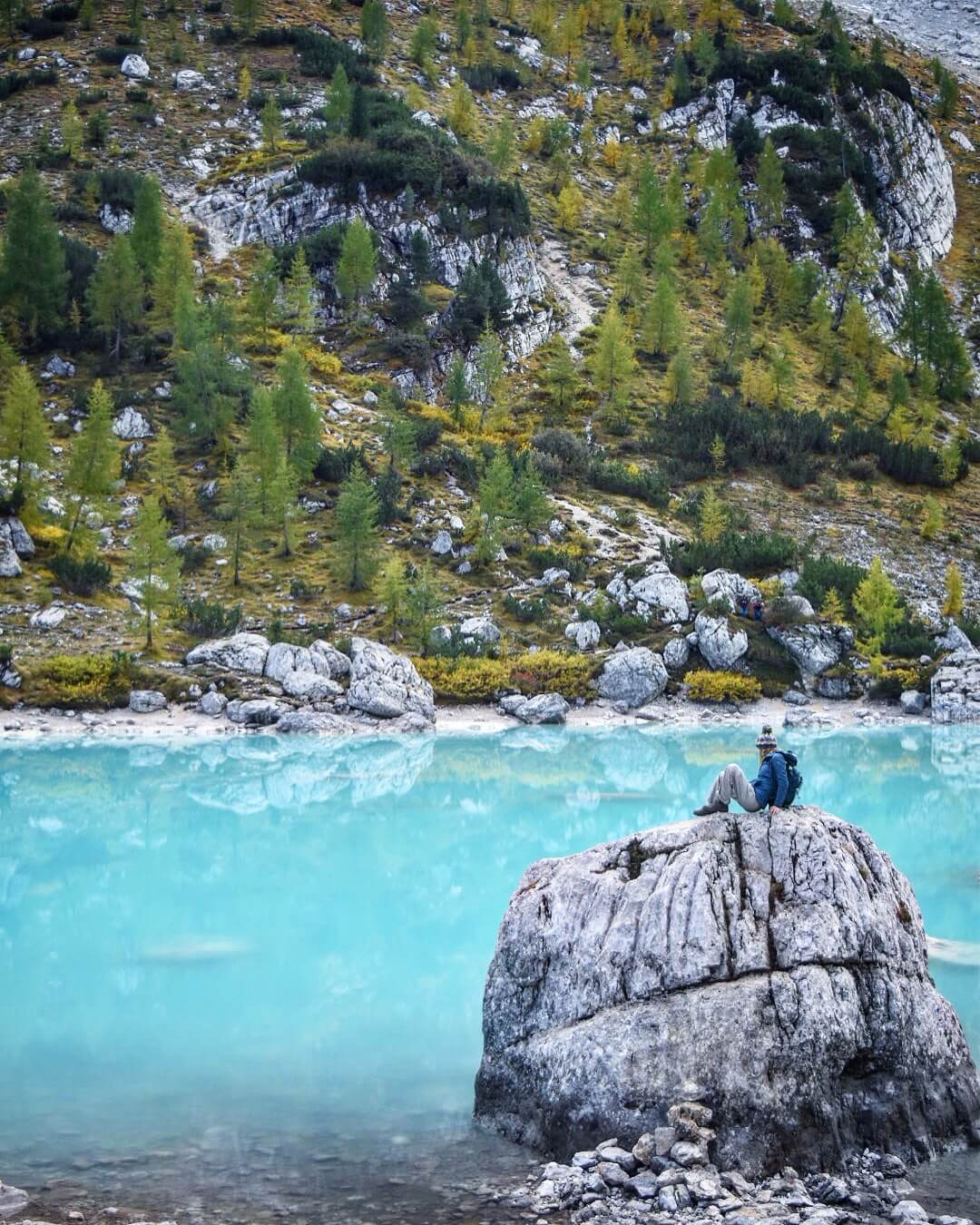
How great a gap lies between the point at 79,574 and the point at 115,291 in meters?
26.7

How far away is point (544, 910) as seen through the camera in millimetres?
11375

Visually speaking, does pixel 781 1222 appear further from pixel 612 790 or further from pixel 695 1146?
pixel 612 790

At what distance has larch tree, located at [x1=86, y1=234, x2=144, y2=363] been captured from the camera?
64.0m

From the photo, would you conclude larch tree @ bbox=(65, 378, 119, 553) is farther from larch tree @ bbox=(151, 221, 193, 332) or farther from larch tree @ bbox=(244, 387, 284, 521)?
larch tree @ bbox=(151, 221, 193, 332)

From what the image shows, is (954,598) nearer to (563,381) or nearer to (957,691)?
(957,691)

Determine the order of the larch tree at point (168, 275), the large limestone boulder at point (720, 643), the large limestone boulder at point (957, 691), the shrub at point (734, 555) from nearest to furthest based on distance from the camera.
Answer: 1. the large limestone boulder at point (957, 691)
2. the large limestone boulder at point (720, 643)
3. the shrub at point (734, 555)
4. the larch tree at point (168, 275)

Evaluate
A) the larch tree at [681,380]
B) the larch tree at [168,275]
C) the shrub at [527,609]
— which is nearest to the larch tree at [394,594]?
the shrub at [527,609]

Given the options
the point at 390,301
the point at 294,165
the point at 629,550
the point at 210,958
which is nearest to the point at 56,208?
the point at 294,165

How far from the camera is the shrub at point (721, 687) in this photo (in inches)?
1751

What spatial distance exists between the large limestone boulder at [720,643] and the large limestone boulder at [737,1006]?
114 feet

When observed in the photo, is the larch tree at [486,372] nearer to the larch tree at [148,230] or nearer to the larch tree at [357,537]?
the larch tree at [357,537]

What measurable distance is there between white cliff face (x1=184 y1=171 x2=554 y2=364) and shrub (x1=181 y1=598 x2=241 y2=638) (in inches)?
1616

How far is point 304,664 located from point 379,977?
2632cm

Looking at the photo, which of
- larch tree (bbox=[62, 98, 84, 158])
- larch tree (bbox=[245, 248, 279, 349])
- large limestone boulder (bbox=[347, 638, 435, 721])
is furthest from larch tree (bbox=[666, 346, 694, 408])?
larch tree (bbox=[62, 98, 84, 158])
